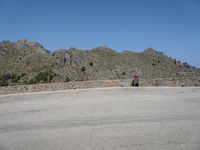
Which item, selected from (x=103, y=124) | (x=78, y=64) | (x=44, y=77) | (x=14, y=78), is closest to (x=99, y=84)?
(x=103, y=124)

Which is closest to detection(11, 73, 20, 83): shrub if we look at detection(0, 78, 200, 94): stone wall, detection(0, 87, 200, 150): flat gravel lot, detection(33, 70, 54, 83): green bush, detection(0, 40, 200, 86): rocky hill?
detection(0, 40, 200, 86): rocky hill

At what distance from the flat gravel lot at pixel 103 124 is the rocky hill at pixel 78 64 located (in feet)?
123

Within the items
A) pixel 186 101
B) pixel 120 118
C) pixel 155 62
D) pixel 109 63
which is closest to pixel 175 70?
pixel 155 62

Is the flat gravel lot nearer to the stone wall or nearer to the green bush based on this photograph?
the stone wall

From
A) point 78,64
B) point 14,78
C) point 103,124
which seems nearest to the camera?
point 103,124

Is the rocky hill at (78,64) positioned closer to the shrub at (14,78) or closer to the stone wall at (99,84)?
the shrub at (14,78)

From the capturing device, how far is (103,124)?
38.0ft

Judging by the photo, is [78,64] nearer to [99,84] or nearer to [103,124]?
[99,84]

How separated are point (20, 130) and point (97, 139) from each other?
3.07 meters

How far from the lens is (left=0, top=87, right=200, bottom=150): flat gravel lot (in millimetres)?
9070

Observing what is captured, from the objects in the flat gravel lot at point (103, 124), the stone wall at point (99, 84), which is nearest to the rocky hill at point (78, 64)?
the stone wall at point (99, 84)

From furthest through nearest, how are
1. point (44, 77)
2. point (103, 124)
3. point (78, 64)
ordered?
point (78, 64)
point (44, 77)
point (103, 124)

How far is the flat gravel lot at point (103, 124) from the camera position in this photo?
9.07 m

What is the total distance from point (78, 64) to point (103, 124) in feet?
179
